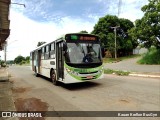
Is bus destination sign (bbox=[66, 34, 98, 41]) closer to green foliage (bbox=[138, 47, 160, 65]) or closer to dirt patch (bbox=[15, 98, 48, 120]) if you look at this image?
dirt patch (bbox=[15, 98, 48, 120])

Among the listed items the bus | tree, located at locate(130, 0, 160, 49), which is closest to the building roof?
the bus

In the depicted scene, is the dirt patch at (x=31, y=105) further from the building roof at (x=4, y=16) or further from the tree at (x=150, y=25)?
the tree at (x=150, y=25)

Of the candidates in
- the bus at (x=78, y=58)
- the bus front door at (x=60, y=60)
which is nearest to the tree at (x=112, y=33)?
the bus front door at (x=60, y=60)

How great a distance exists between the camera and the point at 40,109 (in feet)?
27.4

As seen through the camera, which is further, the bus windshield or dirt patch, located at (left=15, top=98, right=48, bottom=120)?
the bus windshield

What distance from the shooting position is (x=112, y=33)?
55188 mm

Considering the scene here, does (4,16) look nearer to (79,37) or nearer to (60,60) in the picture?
(60,60)

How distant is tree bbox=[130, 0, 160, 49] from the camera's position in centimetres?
2858

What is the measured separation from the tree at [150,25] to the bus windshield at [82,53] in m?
18.1

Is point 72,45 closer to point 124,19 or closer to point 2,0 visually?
point 2,0

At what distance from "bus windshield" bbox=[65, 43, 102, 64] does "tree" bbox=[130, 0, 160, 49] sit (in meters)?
18.1

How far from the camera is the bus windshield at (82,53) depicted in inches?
476

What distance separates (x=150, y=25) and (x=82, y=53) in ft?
64.8

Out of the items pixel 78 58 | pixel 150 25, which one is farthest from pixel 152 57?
pixel 78 58
